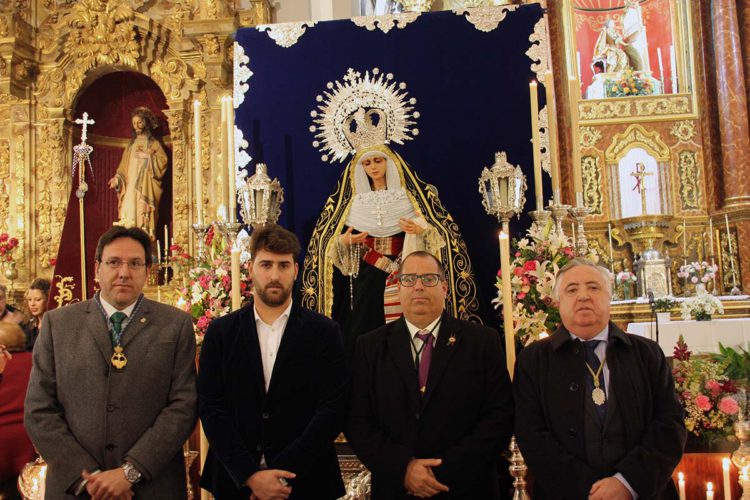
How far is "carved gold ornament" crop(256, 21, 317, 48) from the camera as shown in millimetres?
5453

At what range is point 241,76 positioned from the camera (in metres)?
5.47

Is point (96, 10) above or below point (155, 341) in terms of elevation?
above

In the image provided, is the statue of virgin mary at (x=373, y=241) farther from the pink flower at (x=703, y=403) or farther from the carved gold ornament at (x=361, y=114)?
the pink flower at (x=703, y=403)

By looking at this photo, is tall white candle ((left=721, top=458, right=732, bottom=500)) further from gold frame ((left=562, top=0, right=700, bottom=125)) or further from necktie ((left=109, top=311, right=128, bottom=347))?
gold frame ((left=562, top=0, right=700, bottom=125))

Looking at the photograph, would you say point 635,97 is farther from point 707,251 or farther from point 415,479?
point 415,479

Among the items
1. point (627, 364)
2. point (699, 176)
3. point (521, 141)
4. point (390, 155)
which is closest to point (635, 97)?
point (699, 176)

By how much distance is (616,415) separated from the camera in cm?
258

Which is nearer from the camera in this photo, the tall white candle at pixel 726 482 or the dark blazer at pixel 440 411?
the dark blazer at pixel 440 411

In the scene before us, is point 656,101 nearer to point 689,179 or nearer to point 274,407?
point 689,179

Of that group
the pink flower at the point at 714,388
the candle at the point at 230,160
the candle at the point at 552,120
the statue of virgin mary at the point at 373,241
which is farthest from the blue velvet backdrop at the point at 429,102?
the pink flower at the point at 714,388

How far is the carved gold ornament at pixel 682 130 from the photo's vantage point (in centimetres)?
991

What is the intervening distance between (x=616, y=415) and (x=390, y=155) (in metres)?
2.78

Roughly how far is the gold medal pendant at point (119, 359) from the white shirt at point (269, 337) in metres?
0.51

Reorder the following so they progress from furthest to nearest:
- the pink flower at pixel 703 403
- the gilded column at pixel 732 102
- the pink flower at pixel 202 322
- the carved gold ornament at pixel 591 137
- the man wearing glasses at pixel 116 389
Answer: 1. the carved gold ornament at pixel 591 137
2. the gilded column at pixel 732 102
3. the pink flower at pixel 202 322
4. the pink flower at pixel 703 403
5. the man wearing glasses at pixel 116 389
